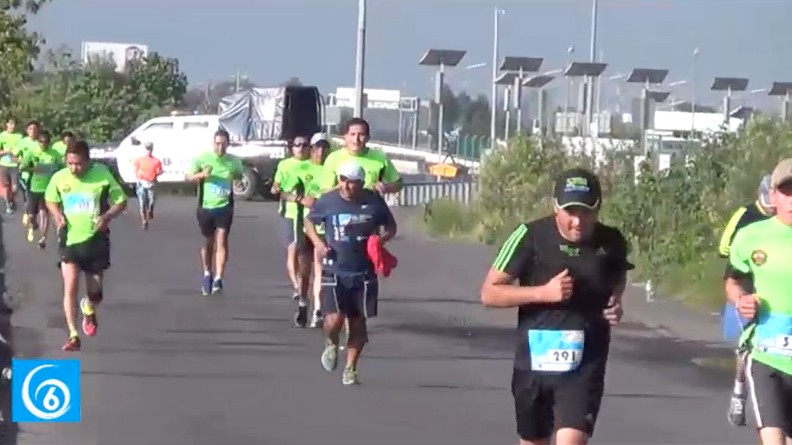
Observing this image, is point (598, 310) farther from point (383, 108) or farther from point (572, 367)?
point (383, 108)

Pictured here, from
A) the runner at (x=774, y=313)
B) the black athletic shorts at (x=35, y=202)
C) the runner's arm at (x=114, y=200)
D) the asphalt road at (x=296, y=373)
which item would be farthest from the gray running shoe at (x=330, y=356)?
the black athletic shorts at (x=35, y=202)

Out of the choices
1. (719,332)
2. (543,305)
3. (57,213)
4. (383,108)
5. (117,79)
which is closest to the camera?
(543,305)

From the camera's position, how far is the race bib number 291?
24.8 ft

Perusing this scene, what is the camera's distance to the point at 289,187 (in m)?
17.2

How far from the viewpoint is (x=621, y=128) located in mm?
32625

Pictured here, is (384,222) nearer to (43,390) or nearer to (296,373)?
(296,373)

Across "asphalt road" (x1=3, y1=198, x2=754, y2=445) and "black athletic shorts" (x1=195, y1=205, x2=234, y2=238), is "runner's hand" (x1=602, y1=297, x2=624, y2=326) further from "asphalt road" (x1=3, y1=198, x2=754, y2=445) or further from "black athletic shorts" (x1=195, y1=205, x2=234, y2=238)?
"black athletic shorts" (x1=195, y1=205, x2=234, y2=238)

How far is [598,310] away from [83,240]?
7.34 m

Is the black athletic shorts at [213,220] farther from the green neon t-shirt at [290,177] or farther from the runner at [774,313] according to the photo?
the runner at [774,313]

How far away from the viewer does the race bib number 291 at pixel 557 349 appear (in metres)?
7.57

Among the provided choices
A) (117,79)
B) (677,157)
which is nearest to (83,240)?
(677,157)

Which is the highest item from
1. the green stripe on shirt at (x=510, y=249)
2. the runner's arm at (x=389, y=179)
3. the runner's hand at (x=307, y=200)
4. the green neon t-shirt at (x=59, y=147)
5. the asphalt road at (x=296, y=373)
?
the green stripe on shirt at (x=510, y=249)

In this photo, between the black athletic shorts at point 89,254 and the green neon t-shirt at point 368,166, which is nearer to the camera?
the black athletic shorts at point 89,254

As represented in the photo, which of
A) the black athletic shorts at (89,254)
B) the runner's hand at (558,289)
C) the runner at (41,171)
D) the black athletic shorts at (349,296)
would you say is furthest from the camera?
the runner at (41,171)
